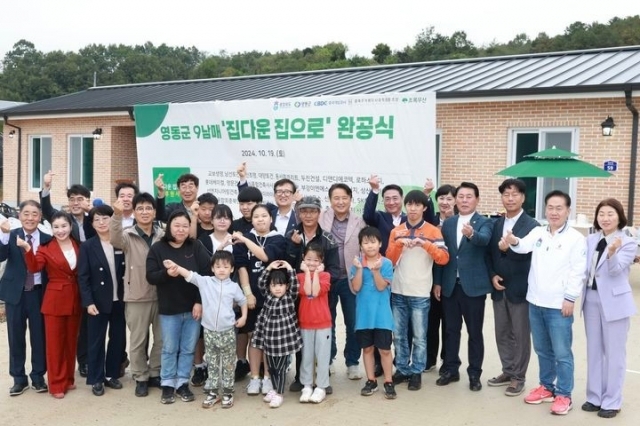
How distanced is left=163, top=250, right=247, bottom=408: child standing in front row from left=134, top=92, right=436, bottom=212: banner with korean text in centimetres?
294

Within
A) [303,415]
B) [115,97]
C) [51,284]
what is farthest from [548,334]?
[115,97]

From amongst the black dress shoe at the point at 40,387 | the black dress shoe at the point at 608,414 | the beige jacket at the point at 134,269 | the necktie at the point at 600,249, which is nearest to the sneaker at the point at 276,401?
the beige jacket at the point at 134,269

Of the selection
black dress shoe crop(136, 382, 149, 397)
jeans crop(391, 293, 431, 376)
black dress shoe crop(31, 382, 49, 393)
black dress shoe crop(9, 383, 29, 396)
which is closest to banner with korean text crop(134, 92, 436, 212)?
jeans crop(391, 293, 431, 376)

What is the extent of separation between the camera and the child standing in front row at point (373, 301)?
4.91 metres

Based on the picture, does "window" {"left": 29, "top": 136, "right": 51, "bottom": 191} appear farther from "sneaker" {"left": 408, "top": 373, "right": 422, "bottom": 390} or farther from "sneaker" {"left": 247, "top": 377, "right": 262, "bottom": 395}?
"sneaker" {"left": 408, "top": 373, "right": 422, "bottom": 390}

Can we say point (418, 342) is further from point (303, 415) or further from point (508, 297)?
point (303, 415)

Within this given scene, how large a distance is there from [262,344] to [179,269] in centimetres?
83

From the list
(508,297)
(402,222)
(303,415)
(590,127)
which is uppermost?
(590,127)

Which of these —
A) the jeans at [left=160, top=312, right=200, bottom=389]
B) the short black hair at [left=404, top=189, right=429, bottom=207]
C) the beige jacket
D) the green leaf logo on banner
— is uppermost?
the green leaf logo on banner

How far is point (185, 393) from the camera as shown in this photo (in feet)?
16.2

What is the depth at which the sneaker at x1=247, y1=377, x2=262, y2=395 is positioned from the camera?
5043mm

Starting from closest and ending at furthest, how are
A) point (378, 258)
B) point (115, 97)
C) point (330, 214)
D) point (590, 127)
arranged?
point (378, 258) < point (330, 214) < point (590, 127) < point (115, 97)

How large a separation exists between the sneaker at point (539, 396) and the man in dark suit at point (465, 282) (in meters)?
0.41

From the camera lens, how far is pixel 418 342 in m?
5.15
